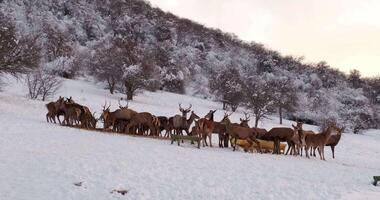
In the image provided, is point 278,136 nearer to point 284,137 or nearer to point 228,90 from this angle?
point 284,137

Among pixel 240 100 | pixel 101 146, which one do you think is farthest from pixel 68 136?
pixel 240 100

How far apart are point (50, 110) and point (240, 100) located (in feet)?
101

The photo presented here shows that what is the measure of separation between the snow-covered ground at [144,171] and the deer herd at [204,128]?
1536 mm

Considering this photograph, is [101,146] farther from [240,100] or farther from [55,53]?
[55,53]

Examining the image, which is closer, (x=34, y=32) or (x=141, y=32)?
(x=34, y=32)

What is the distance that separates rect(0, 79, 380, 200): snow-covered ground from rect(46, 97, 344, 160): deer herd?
5.04ft

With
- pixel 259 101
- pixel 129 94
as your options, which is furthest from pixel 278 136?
pixel 129 94

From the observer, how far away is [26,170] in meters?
15.1

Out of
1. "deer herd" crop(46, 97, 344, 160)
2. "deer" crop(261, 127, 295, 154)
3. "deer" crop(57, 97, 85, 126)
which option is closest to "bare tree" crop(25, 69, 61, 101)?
"deer herd" crop(46, 97, 344, 160)

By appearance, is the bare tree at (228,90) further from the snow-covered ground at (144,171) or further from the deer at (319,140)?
the snow-covered ground at (144,171)

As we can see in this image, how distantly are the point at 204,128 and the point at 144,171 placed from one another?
8634 millimetres

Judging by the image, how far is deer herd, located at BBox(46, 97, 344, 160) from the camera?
24.3m

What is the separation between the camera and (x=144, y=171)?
1591cm

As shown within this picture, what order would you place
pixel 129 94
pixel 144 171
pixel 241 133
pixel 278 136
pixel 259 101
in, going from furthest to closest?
pixel 259 101 → pixel 129 94 → pixel 278 136 → pixel 241 133 → pixel 144 171
